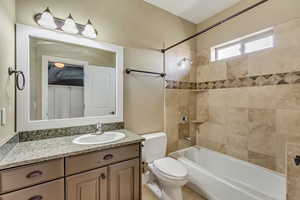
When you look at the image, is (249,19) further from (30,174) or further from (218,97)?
(30,174)

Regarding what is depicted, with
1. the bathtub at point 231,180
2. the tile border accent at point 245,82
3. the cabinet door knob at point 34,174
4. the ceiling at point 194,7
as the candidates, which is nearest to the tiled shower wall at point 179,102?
the tile border accent at point 245,82

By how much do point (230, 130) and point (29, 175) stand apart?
2466 mm

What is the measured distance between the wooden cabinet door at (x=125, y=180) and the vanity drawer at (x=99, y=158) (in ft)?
0.22

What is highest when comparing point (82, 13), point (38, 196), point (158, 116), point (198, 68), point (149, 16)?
point (149, 16)

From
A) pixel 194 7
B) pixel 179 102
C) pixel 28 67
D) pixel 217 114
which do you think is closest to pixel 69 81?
pixel 28 67

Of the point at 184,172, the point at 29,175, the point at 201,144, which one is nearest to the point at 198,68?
the point at 201,144

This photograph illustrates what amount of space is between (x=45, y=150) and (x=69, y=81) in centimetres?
78

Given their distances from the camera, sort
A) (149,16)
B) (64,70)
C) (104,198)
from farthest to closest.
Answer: (149,16) → (64,70) → (104,198)

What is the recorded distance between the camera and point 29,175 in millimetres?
983

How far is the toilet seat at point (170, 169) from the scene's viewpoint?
5.23ft

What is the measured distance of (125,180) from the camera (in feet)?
4.63

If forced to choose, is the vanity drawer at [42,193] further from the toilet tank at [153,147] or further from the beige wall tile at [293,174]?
the beige wall tile at [293,174]

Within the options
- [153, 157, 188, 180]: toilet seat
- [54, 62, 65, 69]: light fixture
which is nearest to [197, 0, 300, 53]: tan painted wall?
[153, 157, 188, 180]: toilet seat

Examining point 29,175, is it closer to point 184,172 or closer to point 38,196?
point 38,196
